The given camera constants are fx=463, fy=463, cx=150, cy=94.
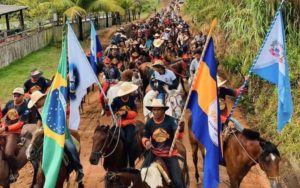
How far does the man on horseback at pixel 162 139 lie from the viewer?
7.38m

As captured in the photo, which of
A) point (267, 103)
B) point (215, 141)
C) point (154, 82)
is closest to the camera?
point (215, 141)

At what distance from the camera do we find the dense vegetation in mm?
11141

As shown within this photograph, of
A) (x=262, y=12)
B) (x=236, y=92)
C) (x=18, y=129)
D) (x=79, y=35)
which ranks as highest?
(x=262, y=12)

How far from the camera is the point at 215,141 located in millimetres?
6875

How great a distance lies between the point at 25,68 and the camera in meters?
24.7

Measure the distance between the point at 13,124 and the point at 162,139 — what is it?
149 inches

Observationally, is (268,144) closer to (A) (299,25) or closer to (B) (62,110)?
(B) (62,110)

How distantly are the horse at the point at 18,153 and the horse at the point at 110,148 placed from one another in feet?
6.32

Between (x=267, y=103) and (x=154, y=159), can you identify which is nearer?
(x=154, y=159)

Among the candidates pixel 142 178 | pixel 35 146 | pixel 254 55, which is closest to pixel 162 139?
pixel 142 178

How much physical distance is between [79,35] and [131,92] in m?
28.4

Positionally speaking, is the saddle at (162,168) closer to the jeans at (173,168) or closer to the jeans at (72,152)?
the jeans at (173,168)

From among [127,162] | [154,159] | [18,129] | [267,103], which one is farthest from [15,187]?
[267,103]

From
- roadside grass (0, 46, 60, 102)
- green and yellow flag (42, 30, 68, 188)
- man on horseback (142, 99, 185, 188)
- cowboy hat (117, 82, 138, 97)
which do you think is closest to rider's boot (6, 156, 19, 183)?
green and yellow flag (42, 30, 68, 188)
